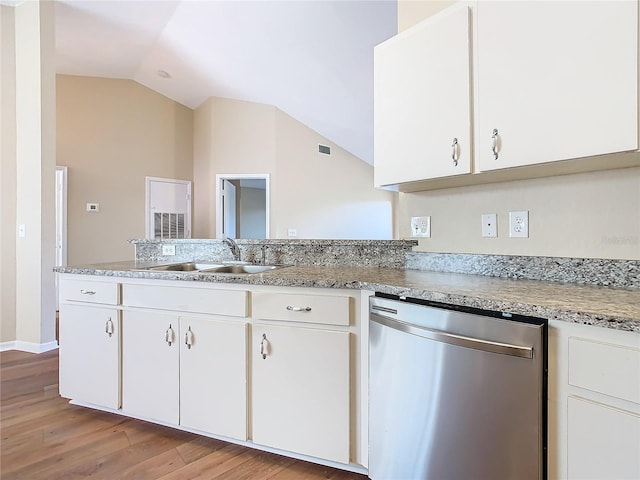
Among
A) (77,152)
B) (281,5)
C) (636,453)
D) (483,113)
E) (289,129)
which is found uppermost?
(281,5)

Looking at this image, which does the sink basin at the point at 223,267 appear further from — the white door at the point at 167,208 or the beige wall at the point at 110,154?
the white door at the point at 167,208

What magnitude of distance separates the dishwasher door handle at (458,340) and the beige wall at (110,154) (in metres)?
4.85

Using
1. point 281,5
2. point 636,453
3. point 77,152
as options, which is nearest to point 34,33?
point 77,152

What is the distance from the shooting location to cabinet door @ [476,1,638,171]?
41.4 inches

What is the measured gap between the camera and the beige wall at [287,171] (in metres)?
5.30

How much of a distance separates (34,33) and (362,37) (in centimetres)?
290

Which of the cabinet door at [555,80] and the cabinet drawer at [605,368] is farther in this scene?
the cabinet door at [555,80]

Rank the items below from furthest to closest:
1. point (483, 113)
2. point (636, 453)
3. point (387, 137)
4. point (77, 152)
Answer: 1. point (77, 152)
2. point (387, 137)
3. point (483, 113)
4. point (636, 453)

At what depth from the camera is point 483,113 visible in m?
1.36

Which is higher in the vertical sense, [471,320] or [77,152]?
[77,152]

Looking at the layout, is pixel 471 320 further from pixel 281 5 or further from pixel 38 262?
pixel 38 262

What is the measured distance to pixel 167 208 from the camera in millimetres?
5602

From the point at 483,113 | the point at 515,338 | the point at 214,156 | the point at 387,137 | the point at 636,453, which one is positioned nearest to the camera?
the point at 636,453

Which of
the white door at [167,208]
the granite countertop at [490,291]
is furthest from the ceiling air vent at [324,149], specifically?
the granite countertop at [490,291]
